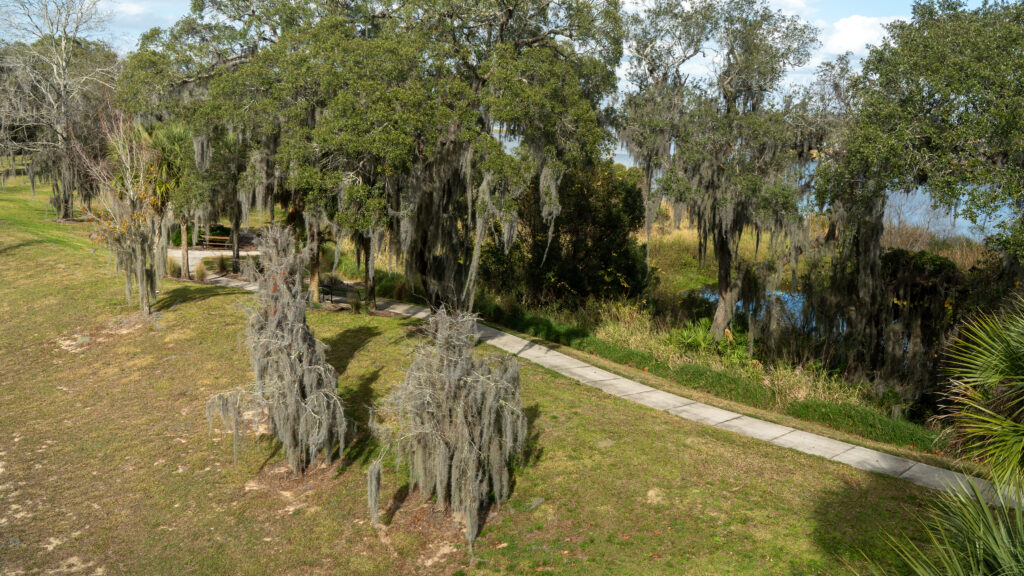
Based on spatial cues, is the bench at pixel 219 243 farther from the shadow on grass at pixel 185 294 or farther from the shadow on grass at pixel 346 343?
the shadow on grass at pixel 346 343

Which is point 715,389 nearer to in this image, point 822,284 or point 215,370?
point 822,284

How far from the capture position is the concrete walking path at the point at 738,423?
9.48m

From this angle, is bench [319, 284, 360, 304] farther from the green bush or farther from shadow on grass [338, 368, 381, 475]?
shadow on grass [338, 368, 381, 475]

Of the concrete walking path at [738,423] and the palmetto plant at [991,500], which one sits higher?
the palmetto plant at [991,500]

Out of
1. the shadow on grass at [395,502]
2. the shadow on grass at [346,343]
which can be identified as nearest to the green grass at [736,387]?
the shadow on grass at [346,343]

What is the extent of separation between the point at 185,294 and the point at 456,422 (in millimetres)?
14963

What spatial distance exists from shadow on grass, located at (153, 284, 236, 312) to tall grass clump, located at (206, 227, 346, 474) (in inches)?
393

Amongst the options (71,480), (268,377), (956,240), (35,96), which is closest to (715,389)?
→ (268,377)

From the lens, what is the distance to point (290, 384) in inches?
371

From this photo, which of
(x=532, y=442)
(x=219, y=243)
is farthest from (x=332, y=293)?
(x=219, y=243)

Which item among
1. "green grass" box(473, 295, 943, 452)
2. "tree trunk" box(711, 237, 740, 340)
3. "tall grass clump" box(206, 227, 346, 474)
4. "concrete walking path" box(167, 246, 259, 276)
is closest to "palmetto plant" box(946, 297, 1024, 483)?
"green grass" box(473, 295, 943, 452)

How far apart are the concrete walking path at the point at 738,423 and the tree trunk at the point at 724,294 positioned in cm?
435

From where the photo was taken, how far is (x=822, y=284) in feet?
52.7

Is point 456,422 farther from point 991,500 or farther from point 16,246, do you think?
point 16,246
